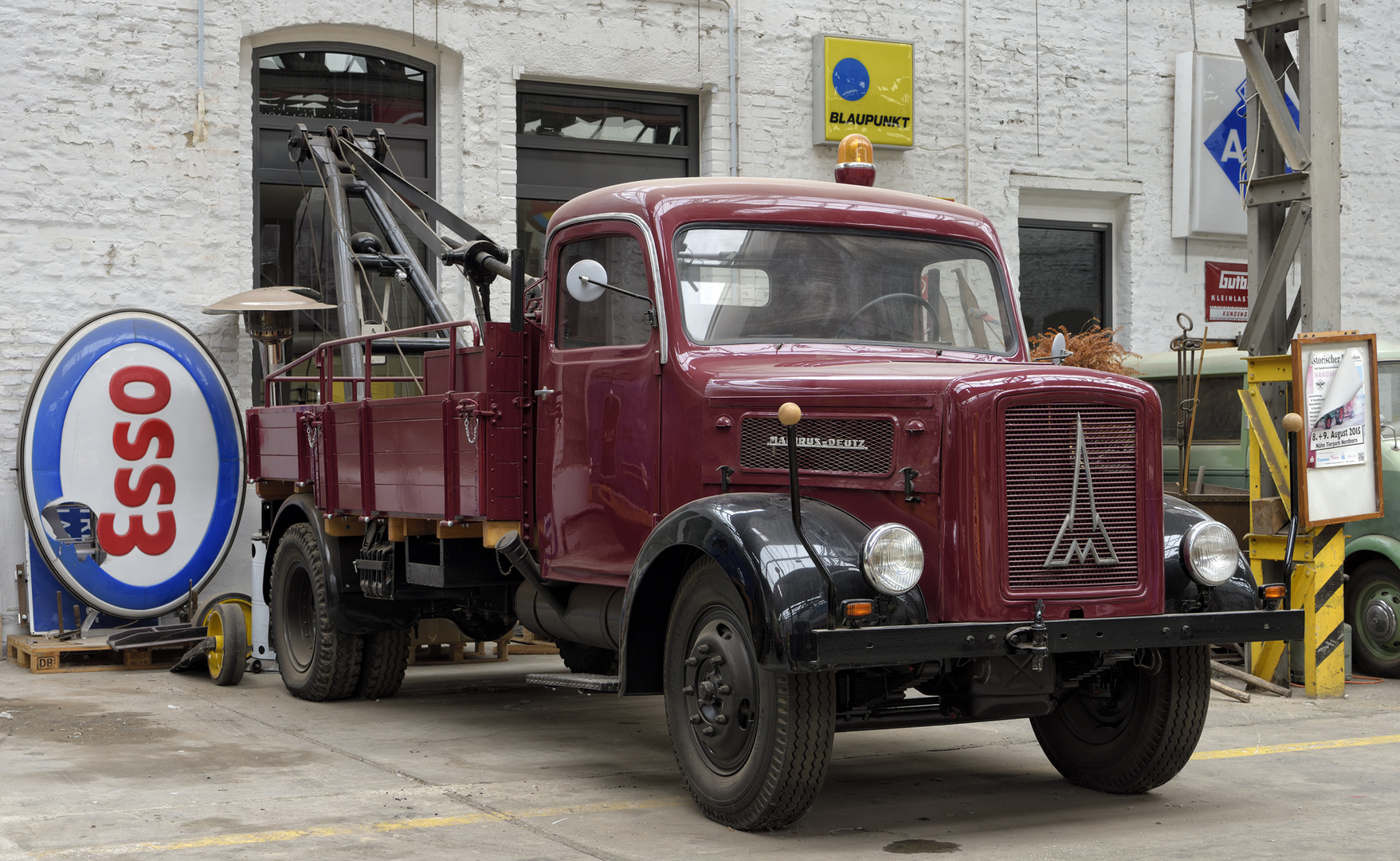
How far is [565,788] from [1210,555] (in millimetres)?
2659

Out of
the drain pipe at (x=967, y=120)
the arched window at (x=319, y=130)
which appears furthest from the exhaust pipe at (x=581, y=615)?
the drain pipe at (x=967, y=120)

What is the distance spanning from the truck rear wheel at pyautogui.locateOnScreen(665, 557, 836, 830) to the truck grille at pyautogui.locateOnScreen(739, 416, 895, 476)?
508 mm

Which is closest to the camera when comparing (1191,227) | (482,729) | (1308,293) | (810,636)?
(810,636)

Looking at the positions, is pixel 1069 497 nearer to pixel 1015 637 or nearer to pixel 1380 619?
pixel 1015 637

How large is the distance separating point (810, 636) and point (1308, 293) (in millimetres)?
5638

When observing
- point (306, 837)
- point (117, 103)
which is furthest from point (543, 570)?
point (117, 103)

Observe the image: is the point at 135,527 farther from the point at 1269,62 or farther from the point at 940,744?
the point at 1269,62

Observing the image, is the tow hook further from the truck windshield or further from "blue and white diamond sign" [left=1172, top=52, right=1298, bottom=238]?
"blue and white diamond sign" [left=1172, top=52, right=1298, bottom=238]

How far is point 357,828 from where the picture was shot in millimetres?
5445

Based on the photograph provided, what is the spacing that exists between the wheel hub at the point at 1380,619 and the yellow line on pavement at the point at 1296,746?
222cm

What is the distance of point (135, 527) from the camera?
10.5 m

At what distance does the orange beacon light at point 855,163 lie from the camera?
287 inches

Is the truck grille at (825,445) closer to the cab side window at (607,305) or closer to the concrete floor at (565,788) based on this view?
the cab side window at (607,305)

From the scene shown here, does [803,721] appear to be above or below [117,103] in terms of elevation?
below
